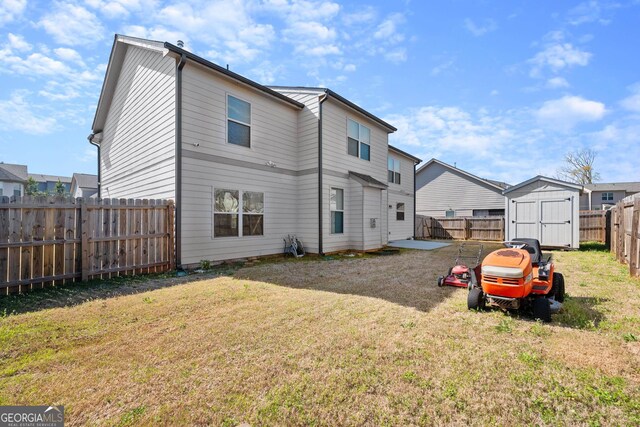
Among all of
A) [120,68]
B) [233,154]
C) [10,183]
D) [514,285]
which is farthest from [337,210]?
[10,183]

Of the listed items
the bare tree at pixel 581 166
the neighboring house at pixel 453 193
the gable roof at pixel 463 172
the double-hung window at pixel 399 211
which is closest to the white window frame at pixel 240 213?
the double-hung window at pixel 399 211

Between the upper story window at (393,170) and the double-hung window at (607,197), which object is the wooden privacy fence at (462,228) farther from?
the double-hung window at (607,197)

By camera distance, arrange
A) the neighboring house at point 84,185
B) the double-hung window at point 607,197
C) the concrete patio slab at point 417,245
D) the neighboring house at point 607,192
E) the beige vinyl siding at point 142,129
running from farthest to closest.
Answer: the double-hung window at point 607,197, the neighboring house at point 607,192, the neighboring house at point 84,185, the concrete patio slab at point 417,245, the beige vinyl siding at point 142,129

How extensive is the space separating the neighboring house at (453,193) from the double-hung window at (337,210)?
16815 mm

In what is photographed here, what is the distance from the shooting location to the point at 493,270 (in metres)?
3.82

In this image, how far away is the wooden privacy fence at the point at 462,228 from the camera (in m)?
18.0

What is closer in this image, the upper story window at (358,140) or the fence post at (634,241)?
the fence post at (634,241)

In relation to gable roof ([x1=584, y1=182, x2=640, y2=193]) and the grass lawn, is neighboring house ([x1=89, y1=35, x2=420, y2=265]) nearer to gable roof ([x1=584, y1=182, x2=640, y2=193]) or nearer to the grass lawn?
the grass lawn

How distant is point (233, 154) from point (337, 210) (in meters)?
4.58

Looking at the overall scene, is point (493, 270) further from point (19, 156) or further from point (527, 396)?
point (19, 156)

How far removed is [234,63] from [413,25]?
622cm

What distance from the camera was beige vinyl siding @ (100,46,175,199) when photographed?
8086 mm

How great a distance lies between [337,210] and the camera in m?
11.2

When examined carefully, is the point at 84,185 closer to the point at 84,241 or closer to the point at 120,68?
the point at 120,68
